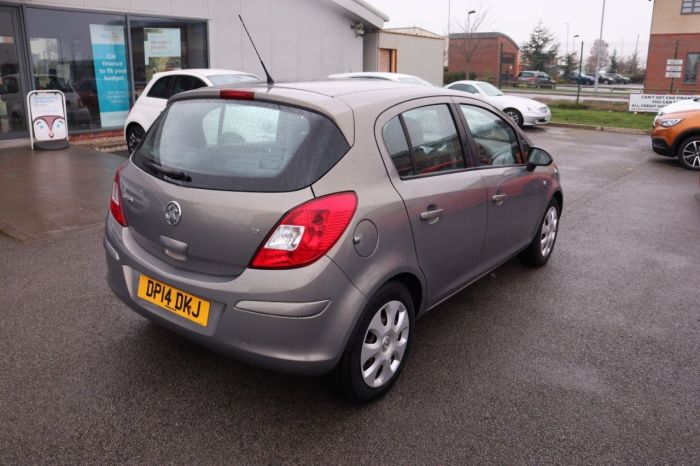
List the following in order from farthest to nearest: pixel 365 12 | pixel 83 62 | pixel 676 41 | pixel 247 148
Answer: pixel 676 41, pixel 365 12, pixel 83 62, pixel 247 148

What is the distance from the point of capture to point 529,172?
453 centimetres

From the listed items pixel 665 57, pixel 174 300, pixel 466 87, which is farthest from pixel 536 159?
pixel 665 57

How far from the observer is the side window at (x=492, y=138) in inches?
157

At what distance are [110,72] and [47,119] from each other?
2.47 meters

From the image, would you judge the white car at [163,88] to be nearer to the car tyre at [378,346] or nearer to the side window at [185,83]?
the side window at [185,83]

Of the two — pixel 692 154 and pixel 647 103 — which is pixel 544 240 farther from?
pixel 647 103

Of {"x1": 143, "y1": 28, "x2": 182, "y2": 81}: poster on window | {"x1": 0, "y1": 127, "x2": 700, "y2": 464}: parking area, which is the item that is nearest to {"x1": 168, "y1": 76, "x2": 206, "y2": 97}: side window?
{"x1": 143, "y1": 28, "x2": 182, "y2": 81}: poster on window

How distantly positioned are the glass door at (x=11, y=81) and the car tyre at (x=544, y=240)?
1026cm

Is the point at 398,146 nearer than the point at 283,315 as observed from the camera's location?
No

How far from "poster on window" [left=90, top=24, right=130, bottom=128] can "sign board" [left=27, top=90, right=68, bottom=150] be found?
174 centimetres

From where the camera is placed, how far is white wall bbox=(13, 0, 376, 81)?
13.4 meters

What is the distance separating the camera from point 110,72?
41.7ft

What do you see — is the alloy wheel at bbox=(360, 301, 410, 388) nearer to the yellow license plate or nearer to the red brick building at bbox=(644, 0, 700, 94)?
the yellow license plate

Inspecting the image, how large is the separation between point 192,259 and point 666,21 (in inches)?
1692
